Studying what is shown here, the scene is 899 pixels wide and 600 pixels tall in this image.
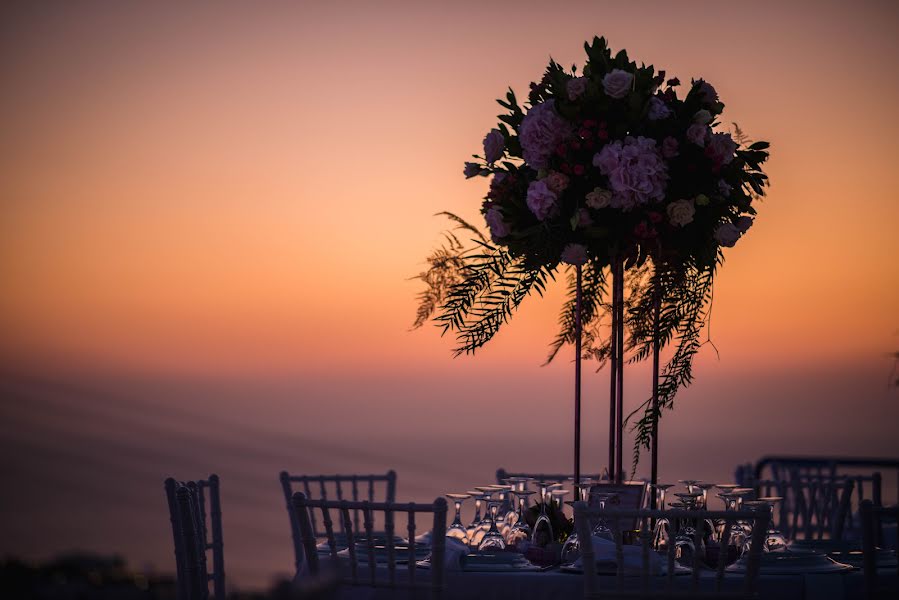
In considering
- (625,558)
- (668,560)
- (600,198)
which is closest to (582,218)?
(600,198)

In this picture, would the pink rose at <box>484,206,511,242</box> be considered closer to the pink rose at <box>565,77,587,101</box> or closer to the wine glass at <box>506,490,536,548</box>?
the pink rose at <box>565,77,587,101</box>

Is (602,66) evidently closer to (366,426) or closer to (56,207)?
(56,207)

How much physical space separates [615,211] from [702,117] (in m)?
0.40

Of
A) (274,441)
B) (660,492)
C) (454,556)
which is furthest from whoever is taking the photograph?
(274,441)

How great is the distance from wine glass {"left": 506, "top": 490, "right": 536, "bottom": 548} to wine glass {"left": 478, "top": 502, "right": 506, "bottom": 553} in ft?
0.09

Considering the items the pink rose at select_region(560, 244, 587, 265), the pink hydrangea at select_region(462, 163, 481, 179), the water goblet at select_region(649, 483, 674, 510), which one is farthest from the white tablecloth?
the pink hydrangea at select_region(462, 163, 481, 179)

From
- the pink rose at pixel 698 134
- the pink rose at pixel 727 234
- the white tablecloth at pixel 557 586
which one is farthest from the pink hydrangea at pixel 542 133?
the white tablecloth at pixel 557 586

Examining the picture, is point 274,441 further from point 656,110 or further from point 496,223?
point 656,110

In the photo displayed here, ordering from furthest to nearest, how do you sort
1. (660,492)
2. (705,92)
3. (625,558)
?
(705,92) → (660,492) → (625,558)

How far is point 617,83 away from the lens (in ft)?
11.4

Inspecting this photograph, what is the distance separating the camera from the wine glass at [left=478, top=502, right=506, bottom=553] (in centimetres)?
333

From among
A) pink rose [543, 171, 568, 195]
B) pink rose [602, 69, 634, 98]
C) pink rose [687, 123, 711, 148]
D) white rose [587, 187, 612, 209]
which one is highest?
pink rose [602, 69, 634, 98]

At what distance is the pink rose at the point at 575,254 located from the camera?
3600 millimetres

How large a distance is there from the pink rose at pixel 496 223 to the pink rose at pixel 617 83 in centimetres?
54
